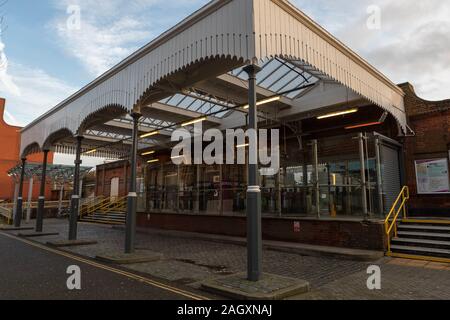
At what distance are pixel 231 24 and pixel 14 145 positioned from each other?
39.8 meters

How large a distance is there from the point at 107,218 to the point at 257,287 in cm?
2139

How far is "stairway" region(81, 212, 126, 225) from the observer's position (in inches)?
925

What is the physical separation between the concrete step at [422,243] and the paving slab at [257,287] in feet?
16.4

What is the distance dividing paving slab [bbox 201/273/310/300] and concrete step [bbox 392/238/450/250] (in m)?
5.00

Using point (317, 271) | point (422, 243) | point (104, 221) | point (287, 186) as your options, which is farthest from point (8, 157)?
point (422, 243)

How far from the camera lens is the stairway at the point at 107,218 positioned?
77.0 feet

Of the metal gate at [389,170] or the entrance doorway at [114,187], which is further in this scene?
the entrance doorway at [114,187]

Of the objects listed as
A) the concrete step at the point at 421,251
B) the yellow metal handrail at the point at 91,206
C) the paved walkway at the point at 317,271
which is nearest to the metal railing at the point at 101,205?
the yellow metal handrail at the point at 91,206

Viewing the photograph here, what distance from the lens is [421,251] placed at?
8961 mm

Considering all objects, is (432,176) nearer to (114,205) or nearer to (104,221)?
(104,221)

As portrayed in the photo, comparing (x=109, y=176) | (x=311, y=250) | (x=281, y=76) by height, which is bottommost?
(x=311, y=250)

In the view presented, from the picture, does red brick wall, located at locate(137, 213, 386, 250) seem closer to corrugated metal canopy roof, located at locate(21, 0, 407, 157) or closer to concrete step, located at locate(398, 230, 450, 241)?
concrete step, located at locate(398, 230, 450, 241)

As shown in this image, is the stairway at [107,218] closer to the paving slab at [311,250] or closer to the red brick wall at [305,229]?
the red brick wall at [305,229]

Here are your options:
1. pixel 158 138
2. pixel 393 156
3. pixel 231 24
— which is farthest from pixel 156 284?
pixel 158 138
